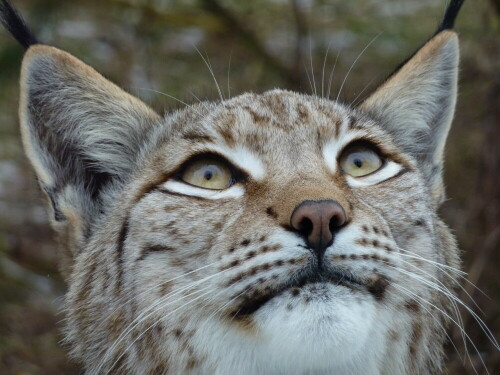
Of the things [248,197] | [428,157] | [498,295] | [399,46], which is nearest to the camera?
[248,197]

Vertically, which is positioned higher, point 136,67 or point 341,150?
point 136,67

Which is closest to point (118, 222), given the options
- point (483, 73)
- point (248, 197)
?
point (248, 197)

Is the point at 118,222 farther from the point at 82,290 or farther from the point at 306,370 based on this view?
the point at 306,370

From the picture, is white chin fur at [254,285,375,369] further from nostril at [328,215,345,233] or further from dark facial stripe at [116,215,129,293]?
dark facial stripe at [116,215,129,293]

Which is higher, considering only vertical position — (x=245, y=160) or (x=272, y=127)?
(x=272, y=127)

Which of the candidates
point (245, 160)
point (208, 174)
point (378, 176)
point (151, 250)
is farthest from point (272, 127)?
point (151, 250)

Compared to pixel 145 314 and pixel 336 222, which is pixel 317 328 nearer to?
pixel 336 222

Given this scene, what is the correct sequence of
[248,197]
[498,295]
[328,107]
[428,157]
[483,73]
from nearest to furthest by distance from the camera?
[248,197]
[328,107]
[428,157]
[498,295]
[483,73]
